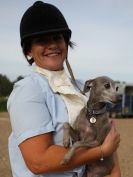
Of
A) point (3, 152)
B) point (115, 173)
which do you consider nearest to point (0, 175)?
point (3, 152)

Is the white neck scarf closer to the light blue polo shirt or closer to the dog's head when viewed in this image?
the light blue polo shirt

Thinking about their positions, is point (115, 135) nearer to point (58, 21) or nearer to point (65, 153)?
point (65, 153)

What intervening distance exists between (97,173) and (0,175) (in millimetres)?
8928

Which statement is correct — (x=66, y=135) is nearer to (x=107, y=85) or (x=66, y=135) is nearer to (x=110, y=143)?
(x=110, y=143)

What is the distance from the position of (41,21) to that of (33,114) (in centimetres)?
75

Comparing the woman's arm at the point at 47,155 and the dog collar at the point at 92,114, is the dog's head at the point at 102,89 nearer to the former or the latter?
the dog collar at the point at 92,114

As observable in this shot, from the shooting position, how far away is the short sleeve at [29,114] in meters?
3.76

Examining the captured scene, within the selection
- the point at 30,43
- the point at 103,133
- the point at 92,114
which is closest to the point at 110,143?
the point at 103,133

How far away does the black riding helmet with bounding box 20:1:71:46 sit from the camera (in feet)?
13.1

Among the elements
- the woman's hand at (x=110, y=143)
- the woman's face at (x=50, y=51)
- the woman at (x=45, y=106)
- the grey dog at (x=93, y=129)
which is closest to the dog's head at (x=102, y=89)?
the grey dog at (x=93, y=129)

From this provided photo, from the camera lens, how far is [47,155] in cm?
369

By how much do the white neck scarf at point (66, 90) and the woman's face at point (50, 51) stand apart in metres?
0.05

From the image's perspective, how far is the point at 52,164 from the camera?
3699mm

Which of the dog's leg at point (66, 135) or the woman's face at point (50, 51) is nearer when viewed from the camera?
the dog's leg at point (66, 135)
